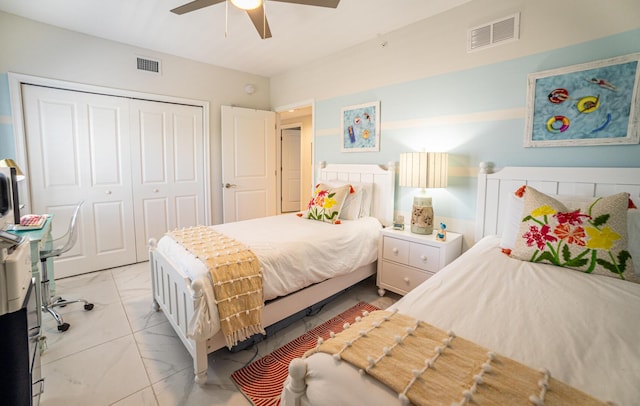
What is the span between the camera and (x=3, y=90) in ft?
8.96

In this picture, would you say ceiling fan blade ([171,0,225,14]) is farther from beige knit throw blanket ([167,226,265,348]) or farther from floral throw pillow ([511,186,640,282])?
floral throw pillow ([511,186,640,282])

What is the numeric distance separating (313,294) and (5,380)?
164 cm

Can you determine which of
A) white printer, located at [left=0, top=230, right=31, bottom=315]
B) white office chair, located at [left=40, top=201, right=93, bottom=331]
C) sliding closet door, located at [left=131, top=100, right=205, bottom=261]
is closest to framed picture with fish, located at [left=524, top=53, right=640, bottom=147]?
white printer, located at [left=0, top=230, right=31, bottom=315]

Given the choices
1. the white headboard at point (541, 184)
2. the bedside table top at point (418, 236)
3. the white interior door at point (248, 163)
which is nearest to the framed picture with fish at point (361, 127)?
the bedside table top at point (418, 236)

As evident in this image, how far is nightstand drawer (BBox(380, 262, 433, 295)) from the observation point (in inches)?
97.3

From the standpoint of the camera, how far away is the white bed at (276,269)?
1.64 meters

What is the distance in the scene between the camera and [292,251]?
2096 millimetres

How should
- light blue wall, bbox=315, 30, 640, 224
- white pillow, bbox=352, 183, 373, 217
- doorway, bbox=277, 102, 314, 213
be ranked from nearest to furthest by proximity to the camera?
light blue wall, bbox=315, 30, 640, 224 < white pillow, bbox=352, 183, 373, 217 < doorway, bbox=277, 102, 314, 213

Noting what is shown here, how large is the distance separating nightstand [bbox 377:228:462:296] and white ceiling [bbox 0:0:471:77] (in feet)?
6.48

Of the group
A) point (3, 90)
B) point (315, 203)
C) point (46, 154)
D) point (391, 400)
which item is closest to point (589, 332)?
point (391, 400)

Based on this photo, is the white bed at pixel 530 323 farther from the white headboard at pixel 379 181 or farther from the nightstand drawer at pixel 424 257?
the white headboard at pixel 379 181

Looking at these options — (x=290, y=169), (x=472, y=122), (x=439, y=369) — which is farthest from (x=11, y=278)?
(x=290, y=169)

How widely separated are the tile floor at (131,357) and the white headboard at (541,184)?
1.11 m

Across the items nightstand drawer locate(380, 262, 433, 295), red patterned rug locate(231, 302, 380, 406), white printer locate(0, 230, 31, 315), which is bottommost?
red patterned rug locate(231, 302, 380, 406)
